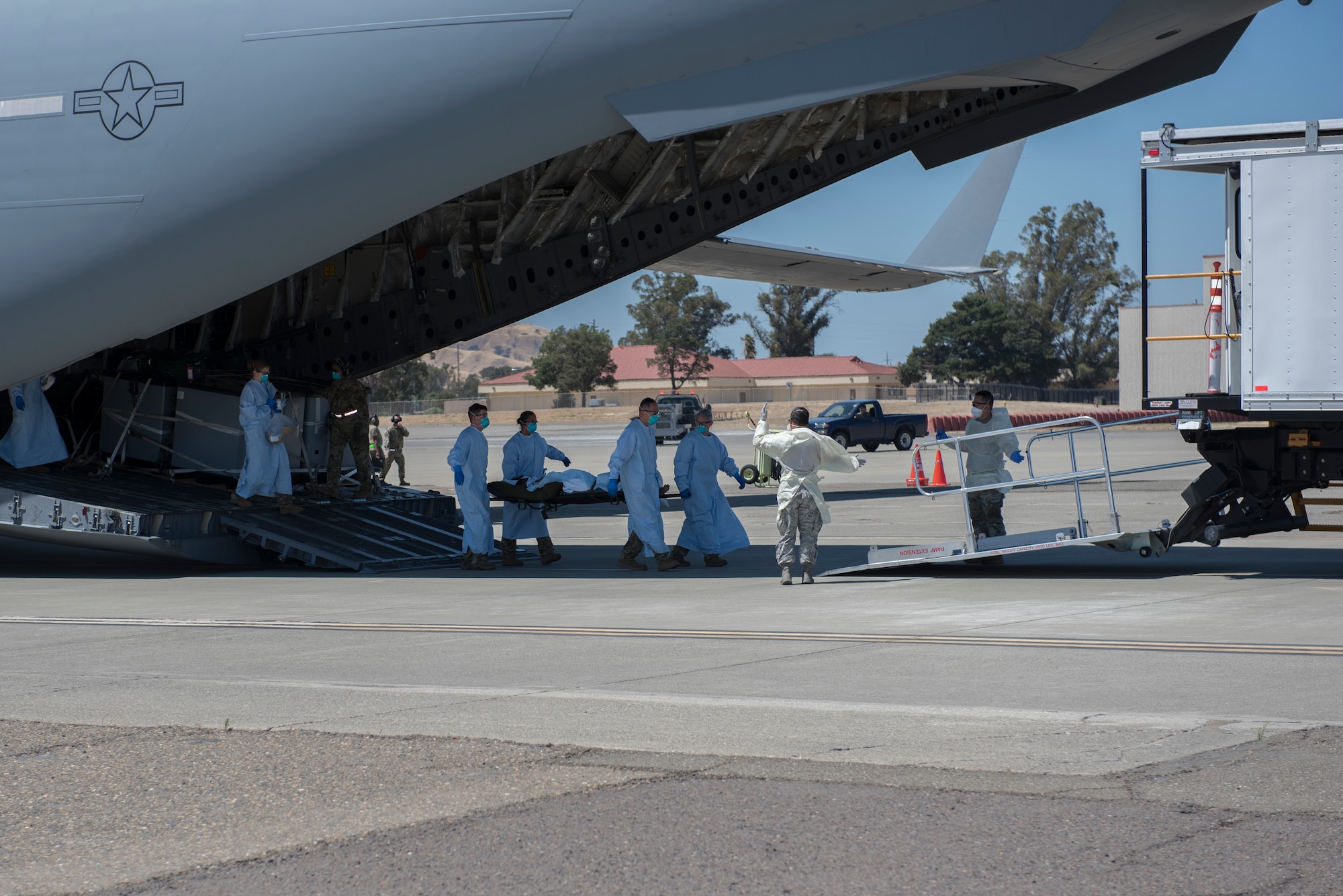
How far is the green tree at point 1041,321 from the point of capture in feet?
360

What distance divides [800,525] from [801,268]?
14203 millimetres

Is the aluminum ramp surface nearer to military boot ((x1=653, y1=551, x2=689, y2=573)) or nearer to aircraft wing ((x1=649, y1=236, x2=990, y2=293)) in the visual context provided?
military boot ((x1=653, y1=551, x2=689, y2=573))

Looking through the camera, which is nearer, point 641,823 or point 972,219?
point 641,823

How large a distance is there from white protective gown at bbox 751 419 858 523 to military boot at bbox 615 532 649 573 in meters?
2.53

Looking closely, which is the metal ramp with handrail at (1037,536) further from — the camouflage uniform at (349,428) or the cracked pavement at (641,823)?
the camouflage uniform at (349,428)

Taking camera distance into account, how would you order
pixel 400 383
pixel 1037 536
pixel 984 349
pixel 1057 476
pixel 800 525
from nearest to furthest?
1. pixel 1057 476
2. pixel 800 525
3. pixel 1037 536
4. pixel 984 349
5. pixel 400 383

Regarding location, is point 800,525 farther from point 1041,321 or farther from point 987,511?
point 1041,321

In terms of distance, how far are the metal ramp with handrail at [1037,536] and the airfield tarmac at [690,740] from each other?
0.38 m

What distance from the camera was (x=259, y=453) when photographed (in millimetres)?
14969

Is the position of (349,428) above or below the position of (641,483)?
above

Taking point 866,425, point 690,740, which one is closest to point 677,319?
point 866,425

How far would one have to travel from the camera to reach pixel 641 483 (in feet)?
45.4

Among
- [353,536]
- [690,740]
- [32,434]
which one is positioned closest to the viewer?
[690,740]

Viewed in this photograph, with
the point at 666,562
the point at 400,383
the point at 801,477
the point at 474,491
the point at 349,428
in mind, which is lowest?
the point at 666,562
